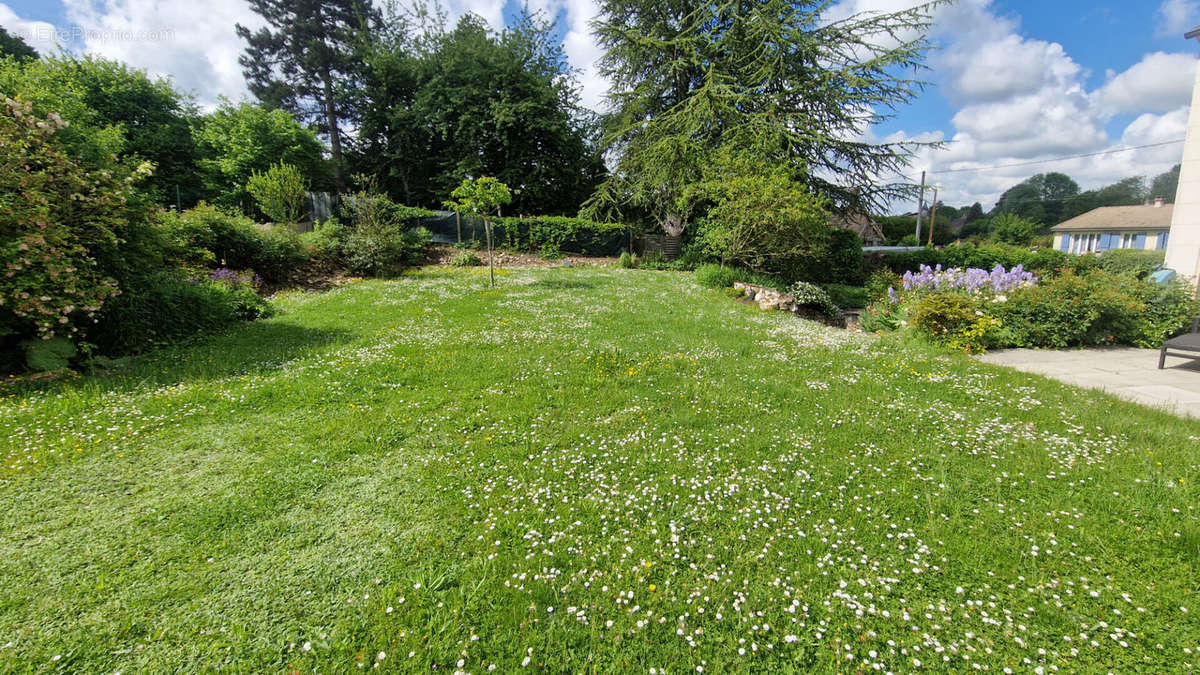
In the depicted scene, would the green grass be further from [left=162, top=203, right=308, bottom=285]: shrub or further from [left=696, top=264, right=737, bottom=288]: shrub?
[left=696, top=264, right=737, bottom=288]: shrub

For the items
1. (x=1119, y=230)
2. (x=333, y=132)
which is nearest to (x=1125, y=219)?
(x=1119, y=230)

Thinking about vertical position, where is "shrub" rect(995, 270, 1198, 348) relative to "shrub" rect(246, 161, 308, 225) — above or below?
below

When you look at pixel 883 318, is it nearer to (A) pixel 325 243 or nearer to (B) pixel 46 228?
(B) pixel 46 228

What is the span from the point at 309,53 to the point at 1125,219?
214 feet

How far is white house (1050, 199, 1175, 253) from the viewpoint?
117 ft

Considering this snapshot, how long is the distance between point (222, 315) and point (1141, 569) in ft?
36.0

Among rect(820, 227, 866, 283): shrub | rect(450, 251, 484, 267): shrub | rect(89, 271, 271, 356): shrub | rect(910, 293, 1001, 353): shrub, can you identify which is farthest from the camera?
rect(820, 227, 866, 283): shrub

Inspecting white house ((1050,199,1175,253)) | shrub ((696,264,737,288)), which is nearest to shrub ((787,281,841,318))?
shrub ((696,264,737,288))

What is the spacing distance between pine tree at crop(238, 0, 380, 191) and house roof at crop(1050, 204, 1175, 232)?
199 feet

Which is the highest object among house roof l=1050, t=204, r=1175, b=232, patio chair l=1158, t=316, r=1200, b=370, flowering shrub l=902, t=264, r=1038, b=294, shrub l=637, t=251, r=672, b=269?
house roof l=1050, t=204, r=1175, b=232

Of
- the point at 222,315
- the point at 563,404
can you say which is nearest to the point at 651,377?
the point at 563,404

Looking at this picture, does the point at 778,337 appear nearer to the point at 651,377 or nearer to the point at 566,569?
the point at 651,377

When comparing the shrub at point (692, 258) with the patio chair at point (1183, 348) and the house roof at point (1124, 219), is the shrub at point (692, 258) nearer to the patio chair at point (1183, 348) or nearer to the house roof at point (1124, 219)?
the patio chair at point (1183, 348)

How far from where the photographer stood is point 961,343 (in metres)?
6.88
